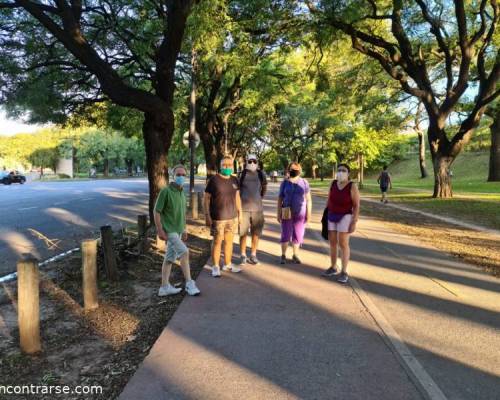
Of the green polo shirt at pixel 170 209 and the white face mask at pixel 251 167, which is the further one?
the white face mask at pixel 251 167

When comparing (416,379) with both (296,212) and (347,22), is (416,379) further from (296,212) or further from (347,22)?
(347,22)

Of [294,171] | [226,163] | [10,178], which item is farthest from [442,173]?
[10,178]

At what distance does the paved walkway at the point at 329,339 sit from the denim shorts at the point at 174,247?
0.60 metres

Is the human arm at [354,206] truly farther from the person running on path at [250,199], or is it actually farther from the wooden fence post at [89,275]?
the wooden fence post at [89,275]

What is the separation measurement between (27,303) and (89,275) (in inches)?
47.5

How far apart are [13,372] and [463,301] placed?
492cm

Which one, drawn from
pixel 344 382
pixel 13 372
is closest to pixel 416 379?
pixel 344 382

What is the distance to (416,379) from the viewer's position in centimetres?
338

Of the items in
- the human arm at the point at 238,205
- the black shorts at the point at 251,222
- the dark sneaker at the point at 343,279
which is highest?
the human arm at the point at 238,205

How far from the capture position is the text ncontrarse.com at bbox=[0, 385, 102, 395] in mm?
3330

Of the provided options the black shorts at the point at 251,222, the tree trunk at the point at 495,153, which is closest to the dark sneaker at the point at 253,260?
the black shorts at the point at 251,222

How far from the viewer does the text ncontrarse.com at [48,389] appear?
3.33 metres

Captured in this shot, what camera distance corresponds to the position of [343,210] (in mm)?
6188

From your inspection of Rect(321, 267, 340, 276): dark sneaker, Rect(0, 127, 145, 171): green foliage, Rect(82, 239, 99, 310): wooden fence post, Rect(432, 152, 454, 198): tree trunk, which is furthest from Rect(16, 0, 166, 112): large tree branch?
Rect(0, 127, 145, 171): green foliage
